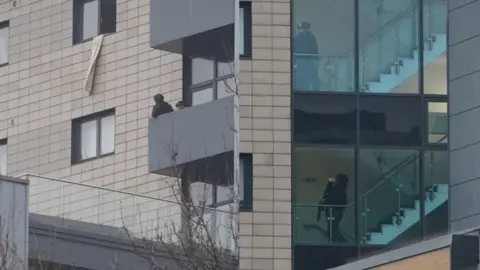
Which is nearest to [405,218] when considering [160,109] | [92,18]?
[160,109]

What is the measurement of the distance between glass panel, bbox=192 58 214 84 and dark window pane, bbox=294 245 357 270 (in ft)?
33.6

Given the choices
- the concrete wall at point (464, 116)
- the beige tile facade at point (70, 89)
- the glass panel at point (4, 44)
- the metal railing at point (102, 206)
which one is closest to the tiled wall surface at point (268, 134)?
the metal railing at point (102, 206)

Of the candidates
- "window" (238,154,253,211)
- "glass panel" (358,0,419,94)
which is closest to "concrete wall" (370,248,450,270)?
"window" (238,154,253,211)

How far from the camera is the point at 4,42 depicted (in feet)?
150

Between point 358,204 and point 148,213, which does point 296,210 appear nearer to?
point 358,204

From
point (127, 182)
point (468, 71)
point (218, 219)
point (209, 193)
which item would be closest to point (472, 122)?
point (468, 71)

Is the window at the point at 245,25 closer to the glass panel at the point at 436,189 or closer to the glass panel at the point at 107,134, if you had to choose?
the glass panel at the point at 436,189

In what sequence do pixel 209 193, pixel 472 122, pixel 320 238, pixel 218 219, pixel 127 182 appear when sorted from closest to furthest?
pixel 472 122 < pixel 320 238 < pixel 218 219 < pixel 209 193 < pixel 127 182

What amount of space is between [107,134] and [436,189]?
1407cm

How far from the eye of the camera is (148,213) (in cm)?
3838

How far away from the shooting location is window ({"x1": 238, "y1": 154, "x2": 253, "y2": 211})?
3070 centimetres

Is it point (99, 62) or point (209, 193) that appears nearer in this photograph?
point (209, 193)

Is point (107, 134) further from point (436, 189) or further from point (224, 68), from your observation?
point (436, 189)

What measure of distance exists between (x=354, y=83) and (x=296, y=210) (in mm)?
2281
